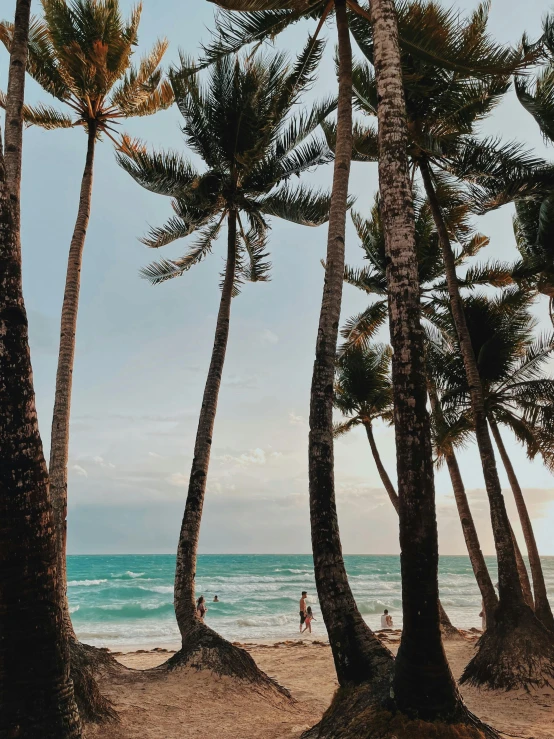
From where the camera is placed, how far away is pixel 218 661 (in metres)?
9.20

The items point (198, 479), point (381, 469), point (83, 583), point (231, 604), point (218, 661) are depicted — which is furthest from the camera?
point (83, 583)

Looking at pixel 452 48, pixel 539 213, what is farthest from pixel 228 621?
pixel 452 48

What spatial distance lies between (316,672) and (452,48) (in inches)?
505

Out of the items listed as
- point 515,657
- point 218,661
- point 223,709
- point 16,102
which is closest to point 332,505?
point 223,709

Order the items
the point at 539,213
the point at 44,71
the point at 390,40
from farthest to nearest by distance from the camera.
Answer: the point at 539,213 < the point at 44,71 < the point at 390,40

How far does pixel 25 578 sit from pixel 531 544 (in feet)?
49.0

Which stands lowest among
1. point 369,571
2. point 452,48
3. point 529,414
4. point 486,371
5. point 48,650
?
point 369,571

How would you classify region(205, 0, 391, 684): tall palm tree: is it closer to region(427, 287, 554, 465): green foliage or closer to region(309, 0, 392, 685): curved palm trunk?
region(309, 0, 392, 685): curved palm trunk

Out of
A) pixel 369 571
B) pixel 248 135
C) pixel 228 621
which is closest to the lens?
pixel 248 135

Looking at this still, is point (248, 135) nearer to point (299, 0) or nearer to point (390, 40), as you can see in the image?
point (299, 0)

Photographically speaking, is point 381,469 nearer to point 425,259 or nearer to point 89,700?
point 425,259

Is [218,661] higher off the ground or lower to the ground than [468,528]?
lower

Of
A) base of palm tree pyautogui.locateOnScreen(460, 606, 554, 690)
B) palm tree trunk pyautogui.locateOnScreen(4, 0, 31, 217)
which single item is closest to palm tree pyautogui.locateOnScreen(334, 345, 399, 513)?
base of palm tree pyautogui.locateOnScreen(460, 606, 554, 690)

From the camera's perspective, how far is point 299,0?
30.0 ft
